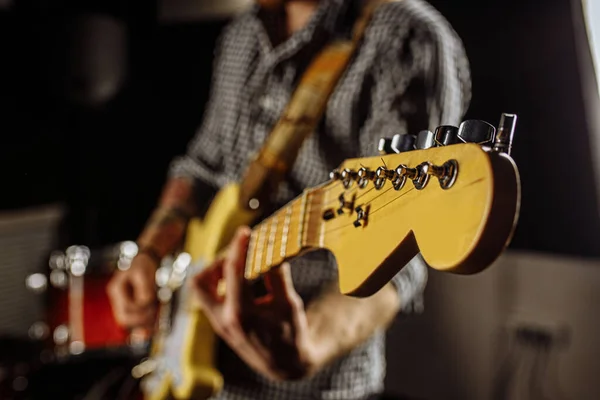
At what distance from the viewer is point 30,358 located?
196cm

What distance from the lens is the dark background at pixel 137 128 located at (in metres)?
1.38

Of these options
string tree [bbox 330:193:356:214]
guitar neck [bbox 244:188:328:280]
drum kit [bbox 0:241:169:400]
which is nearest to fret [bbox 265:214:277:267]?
guitar neck [bbox 244:188:328:280]

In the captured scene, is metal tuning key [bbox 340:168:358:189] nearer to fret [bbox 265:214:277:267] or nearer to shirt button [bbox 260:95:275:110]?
fret [bbox 265:214:277:267]

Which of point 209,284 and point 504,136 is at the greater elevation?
point 504,136

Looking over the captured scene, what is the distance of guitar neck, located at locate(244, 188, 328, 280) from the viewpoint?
0.64 m

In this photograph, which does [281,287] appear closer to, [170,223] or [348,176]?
[348,176]

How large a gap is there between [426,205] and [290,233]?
0.82 feet

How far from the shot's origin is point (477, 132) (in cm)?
43

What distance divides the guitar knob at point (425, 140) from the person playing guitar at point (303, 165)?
0.34 ft

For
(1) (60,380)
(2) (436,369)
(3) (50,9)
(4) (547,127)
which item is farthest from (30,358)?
(4) (547,127)

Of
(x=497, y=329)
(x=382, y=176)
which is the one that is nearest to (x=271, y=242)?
(x=382, y=176)

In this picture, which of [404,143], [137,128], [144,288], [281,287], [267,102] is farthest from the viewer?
[137,128]

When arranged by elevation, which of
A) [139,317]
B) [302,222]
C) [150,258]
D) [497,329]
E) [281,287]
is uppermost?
[302,222]

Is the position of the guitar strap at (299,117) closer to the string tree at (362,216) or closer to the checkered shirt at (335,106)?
the checkered shirt at (335,106)
